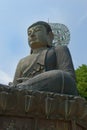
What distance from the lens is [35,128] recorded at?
4.83 metres

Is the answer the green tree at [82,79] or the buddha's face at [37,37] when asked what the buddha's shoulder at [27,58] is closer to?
the buddha's face at [37,37]

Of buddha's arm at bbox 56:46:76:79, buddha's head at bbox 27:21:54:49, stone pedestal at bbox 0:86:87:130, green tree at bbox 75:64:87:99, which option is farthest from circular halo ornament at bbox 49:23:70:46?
stone pedestal at bbox 0:86:87:130

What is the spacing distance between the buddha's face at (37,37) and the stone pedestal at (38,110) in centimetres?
196

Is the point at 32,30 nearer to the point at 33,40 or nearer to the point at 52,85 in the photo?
the point at 33,40

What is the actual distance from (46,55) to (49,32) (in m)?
0.70

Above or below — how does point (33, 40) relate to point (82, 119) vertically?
above

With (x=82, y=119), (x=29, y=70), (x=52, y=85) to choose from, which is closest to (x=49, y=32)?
(x=29, y=70)

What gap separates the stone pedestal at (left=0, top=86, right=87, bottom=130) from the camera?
Answer: 4730 mm

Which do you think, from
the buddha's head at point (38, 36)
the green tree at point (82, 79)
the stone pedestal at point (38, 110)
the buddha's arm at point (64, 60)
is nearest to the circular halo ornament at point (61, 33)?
the green tree at point (82, 79)

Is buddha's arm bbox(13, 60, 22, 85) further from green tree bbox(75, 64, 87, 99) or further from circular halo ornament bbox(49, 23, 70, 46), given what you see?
green tree bbox(75, 64, 87, 99)

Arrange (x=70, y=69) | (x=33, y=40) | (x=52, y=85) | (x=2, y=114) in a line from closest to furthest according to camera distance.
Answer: (x=2, y=114)
(x=52, y=85)
(x=70, y=69)
(x=33, y=40)

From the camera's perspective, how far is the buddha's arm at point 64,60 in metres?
6.08

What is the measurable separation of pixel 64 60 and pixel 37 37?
805 mm

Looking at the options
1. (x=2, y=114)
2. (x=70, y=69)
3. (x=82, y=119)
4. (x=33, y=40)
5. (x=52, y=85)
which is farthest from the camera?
(x=33, y=40)
